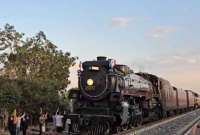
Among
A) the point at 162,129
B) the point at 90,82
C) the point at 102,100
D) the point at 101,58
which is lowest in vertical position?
the point at 162,129

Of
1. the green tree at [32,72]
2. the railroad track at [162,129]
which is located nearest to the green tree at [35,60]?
the green tree at [32,72]

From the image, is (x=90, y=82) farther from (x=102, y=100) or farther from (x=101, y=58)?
(x=101, y=58)

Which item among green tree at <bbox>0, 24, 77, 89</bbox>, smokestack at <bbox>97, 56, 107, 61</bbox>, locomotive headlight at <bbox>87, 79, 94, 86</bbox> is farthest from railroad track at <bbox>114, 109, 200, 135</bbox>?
green tree at <bbox>0, 24, 77, 89</bbox>

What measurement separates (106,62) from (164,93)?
16.1 meters

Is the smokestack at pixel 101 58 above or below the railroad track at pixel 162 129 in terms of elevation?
above

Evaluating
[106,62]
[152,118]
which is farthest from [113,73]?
[152,118]

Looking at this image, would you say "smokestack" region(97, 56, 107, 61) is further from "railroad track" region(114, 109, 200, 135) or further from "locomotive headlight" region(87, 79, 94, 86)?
"railroad track" region(114, 109, 200, 135)

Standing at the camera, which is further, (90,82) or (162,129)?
(162,129)

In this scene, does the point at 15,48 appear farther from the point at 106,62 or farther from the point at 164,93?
the point at 106,62

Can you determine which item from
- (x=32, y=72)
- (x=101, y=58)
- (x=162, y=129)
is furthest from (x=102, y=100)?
(x=32, y=72)

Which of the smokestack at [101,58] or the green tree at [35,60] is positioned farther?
the green tree at [35,60]

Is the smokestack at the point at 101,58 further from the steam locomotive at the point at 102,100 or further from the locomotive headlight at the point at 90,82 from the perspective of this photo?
the locomotive headlight at the point at 90,82

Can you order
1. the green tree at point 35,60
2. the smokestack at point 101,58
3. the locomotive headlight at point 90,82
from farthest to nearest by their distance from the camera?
the green tree at point 35,60
the smokestack at point 101,58
the locomotive headlight at point 90,82

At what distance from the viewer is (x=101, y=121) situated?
24.6 metres
